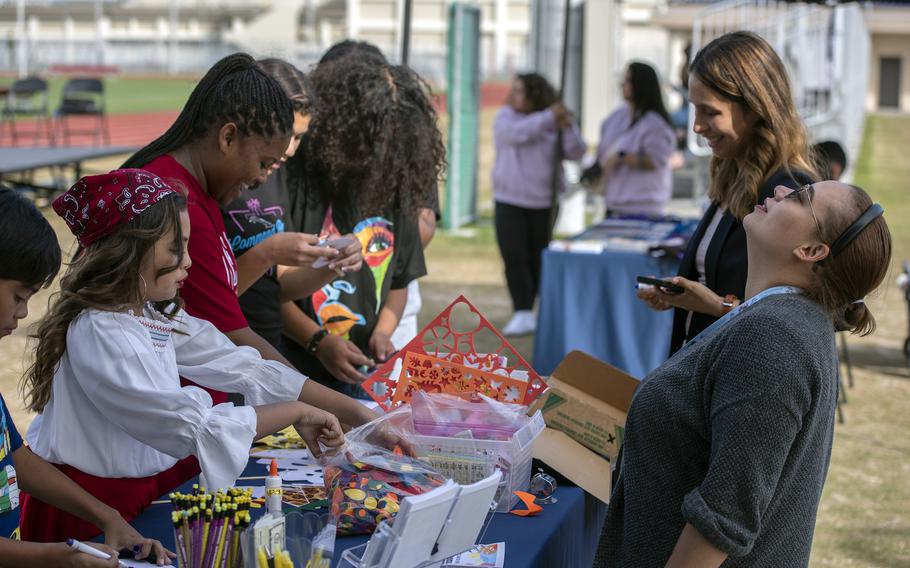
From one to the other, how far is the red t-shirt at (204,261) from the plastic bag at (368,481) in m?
0.39

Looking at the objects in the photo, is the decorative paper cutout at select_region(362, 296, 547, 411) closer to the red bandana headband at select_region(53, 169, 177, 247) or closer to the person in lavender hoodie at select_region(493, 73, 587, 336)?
the red bandana headband at select_region(53, 169, 177, 247)

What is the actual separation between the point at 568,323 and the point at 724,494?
405cm

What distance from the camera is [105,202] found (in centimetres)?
174

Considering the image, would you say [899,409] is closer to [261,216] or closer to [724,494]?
[261,216]

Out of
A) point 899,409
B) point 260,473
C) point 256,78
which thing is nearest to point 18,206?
point 256,78

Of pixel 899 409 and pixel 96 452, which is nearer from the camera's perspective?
pixel 96 452

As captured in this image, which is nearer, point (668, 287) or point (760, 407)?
point (760, 407)

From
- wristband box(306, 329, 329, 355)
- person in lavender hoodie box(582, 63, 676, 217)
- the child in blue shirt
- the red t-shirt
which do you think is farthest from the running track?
the child in blue shirt

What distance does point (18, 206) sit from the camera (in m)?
1.60

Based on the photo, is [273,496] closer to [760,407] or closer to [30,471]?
[30,471]

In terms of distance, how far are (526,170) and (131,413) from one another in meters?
5.25

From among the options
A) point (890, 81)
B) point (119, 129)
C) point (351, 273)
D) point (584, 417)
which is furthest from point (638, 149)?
point (890, 81)

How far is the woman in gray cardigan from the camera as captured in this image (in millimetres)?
1430

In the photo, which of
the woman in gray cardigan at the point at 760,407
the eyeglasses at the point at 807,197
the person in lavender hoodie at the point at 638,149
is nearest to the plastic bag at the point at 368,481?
the woman in gray cardigan at the point at 760,407
